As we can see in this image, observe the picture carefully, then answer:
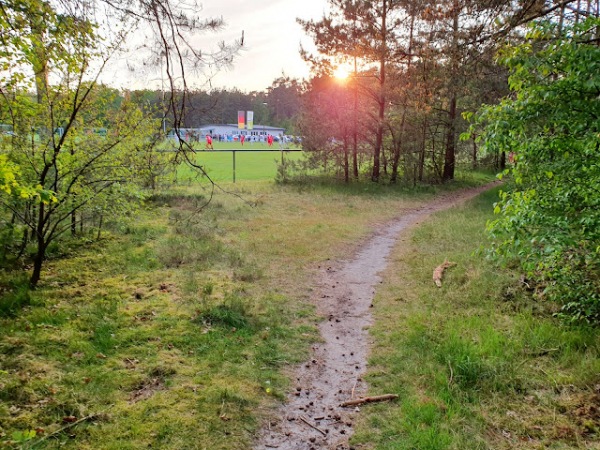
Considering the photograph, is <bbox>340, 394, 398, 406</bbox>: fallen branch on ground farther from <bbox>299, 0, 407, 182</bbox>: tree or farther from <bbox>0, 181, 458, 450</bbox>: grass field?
<bbox>299, 0, 407, 182</bbox>: tree

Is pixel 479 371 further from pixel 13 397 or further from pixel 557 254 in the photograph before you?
pixel 13 397

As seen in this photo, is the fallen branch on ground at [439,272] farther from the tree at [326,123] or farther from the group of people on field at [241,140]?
the tree at [326,123]

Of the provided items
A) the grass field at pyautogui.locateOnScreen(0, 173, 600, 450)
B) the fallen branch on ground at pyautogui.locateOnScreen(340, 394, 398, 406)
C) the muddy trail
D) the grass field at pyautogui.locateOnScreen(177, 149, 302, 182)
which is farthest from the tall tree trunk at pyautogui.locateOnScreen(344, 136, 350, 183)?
the fallen branch on ground at pyautogui.locateOnScreen(340, 394, 398, 406)

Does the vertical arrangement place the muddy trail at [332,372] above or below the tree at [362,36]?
below

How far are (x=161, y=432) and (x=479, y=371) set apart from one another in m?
2.79

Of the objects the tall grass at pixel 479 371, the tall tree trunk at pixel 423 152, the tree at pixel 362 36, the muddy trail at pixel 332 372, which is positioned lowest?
the muddy trail at pixel 332 372

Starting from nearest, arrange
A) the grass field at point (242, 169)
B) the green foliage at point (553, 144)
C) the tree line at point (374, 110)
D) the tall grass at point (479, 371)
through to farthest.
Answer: the tall grass at point (479, 371), the green foliage at point (553, 144), the tree line at point (374, 110), the grass field at point (242, 169)

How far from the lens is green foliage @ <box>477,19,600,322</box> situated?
3.49 meters

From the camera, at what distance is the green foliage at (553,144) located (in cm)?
349

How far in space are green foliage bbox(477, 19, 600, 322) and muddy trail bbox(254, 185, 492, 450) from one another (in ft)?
6.29

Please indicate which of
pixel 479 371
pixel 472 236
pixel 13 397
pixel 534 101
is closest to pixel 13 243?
pixel 13 397

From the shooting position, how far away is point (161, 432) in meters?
3.03

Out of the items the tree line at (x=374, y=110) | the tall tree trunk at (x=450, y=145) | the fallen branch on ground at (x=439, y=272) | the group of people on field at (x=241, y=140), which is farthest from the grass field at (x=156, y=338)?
the tall tree trunk at (x=450, y=145)

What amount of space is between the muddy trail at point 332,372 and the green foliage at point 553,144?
6.29ft
